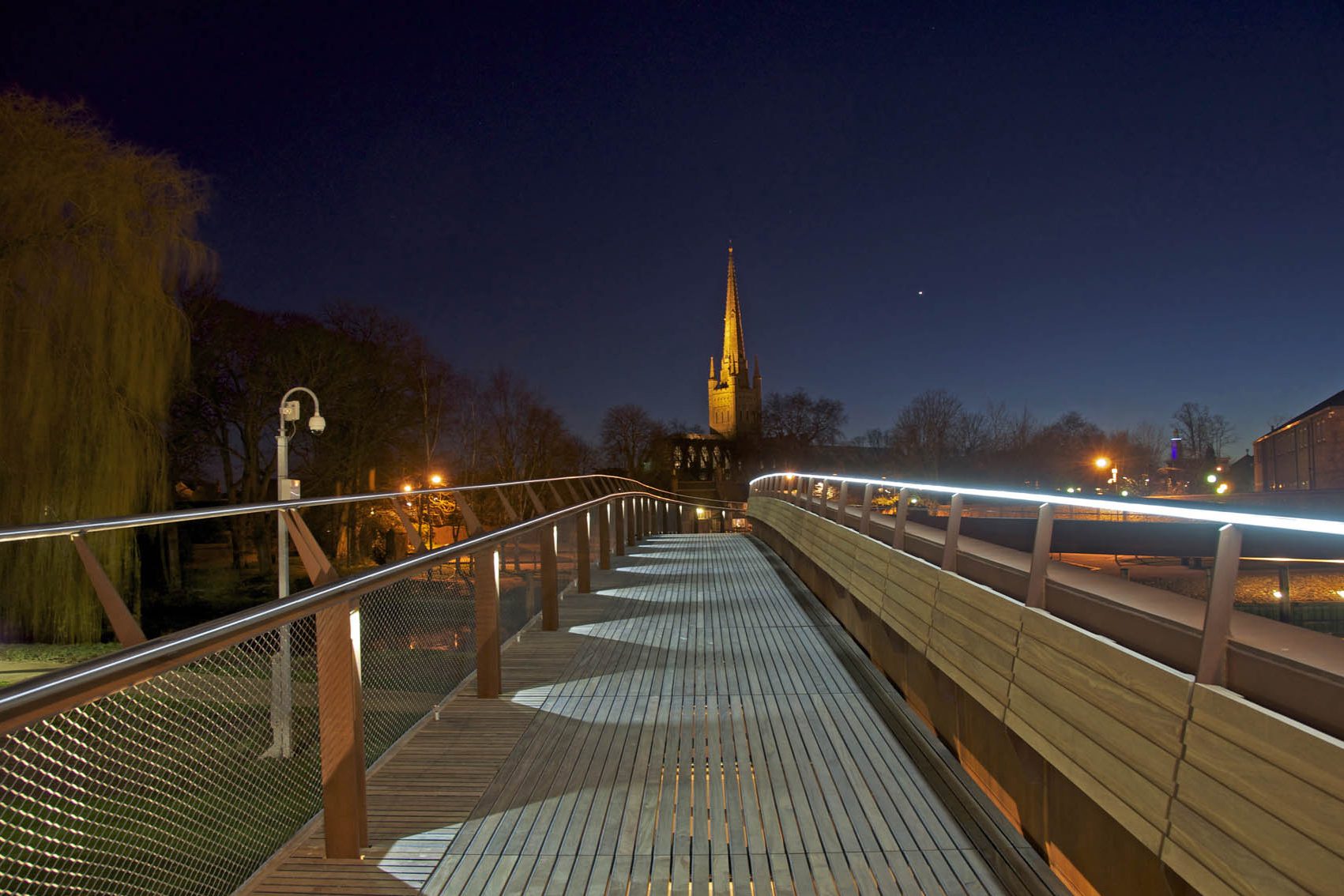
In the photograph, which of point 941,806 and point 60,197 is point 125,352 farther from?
point 941,806

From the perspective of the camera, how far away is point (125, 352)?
658 inches

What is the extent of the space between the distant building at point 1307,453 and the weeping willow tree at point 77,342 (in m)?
64.3

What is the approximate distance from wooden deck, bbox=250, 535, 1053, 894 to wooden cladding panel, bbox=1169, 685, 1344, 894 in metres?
1.16

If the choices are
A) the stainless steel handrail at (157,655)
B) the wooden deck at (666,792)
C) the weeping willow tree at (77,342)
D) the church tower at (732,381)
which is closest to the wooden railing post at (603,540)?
the wooden deck at (666,792)

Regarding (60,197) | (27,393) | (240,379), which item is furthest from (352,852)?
(240,379)

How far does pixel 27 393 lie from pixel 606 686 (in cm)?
1342

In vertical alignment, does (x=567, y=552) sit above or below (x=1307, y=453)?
below

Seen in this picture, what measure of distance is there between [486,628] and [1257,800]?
15.0ft

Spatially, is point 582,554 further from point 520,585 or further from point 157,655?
point 157,655

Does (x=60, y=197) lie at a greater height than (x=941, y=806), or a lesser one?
greater

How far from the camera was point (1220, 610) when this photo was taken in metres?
2.46

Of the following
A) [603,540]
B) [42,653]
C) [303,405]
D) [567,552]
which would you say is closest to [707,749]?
[567,552]

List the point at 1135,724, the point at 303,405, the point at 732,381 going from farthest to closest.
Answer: the point at 732,381 → the point at 303,405 → the point at 1135,724

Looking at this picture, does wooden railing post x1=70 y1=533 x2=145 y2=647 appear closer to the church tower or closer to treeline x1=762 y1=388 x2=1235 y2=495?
treeline x1=762 y1=388 x2=1235 y2=495
